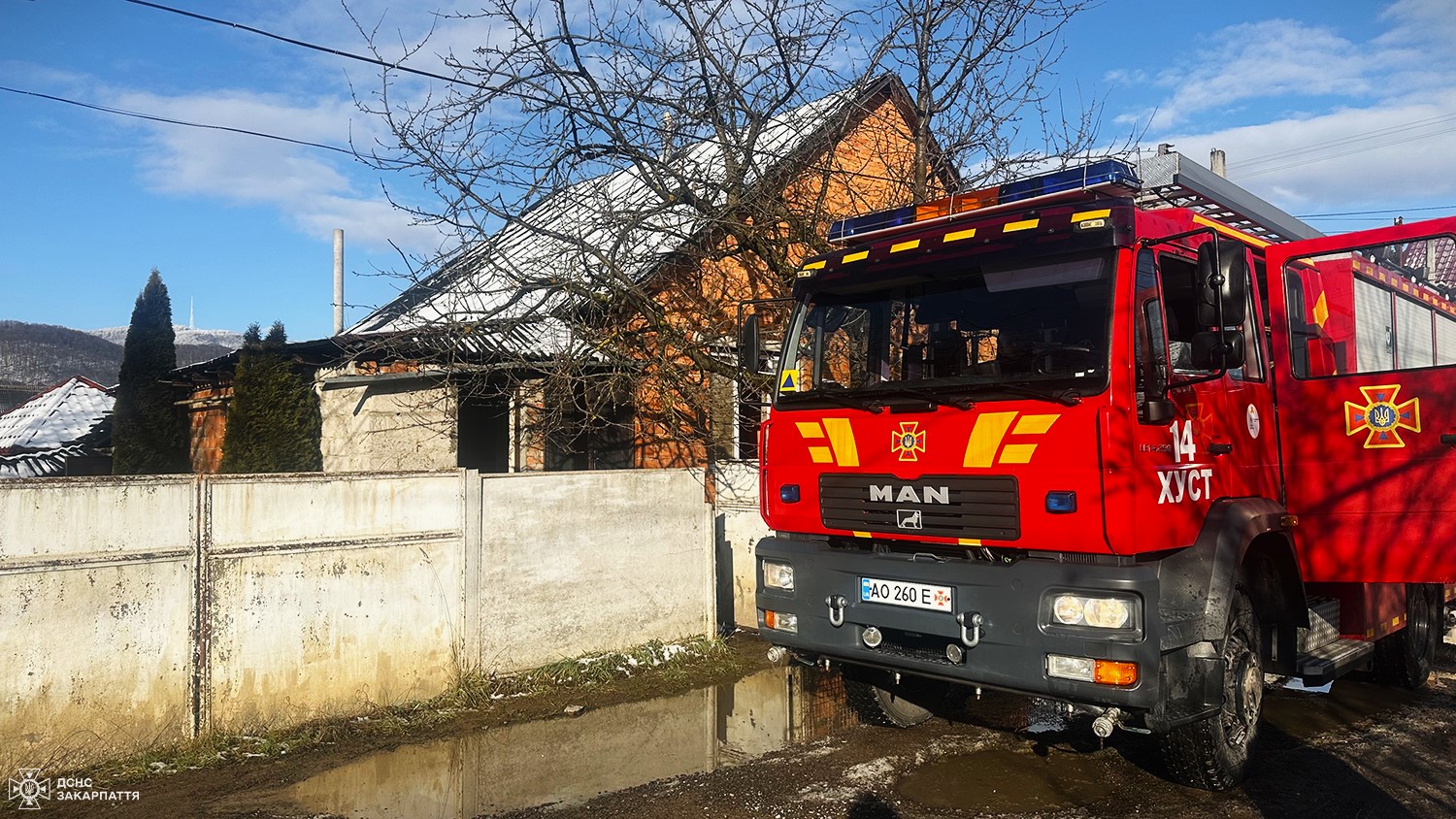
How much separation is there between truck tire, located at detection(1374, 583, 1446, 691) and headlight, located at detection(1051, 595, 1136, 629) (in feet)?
12.5

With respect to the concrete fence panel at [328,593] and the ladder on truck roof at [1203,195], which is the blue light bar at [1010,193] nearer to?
the ladder on truck roof at [1203,195]

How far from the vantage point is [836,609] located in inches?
217

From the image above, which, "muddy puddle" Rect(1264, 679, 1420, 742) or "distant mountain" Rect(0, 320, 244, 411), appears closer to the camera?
"muddy puddle" Rect(1264, 679, 1420, 742)

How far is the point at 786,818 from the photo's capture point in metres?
4.97

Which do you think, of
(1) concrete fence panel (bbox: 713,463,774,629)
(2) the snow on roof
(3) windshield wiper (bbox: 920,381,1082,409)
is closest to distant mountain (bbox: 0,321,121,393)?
Result: (2) the snow on roof

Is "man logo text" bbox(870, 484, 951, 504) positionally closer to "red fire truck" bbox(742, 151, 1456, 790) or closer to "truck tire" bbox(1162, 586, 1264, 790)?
"red fire truck" bbox(742, 151, 1456, 790)

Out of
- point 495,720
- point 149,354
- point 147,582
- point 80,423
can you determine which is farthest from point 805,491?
point 80,423

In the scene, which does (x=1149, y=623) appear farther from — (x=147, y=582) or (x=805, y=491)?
(x=147, y=582)

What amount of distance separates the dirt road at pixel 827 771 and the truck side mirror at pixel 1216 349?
220 cm

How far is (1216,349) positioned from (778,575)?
2.60 meters

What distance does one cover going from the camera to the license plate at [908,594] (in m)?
5.05

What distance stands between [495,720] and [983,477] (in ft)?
12.2

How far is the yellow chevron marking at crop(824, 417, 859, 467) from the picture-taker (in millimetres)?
5559

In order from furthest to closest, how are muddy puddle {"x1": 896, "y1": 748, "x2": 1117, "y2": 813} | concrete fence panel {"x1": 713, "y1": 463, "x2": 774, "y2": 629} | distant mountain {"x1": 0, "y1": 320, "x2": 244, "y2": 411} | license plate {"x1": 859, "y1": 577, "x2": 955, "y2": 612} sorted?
1. distant mountain {"x1": 0, "y1": 320, "x2": 244, "y2": 411}
2. concrete fence panel {"x1": 713, "y1": 463, "x2": 774, "y2": 629}
3. muddy puddle {"x1": 896, "y1": 748, "x2": 1117, "y2": 813}
4. license plate {"x1": 859, "y1": 577, "x2": 955, "y2": 612}
